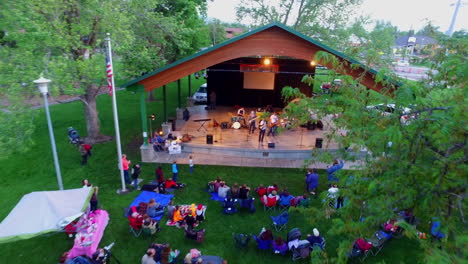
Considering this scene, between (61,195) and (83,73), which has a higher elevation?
(83,73)

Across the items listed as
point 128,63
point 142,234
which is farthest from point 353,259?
point 128,63

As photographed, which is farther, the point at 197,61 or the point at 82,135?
the point at 82,135

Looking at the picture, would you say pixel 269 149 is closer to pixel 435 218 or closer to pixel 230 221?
pixel 230 221

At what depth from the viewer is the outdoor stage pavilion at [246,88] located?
1243 centimetres

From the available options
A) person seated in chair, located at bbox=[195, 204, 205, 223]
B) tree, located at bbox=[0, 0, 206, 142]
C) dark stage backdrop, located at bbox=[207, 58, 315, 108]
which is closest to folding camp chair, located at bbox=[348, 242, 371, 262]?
person seated in chair, located at bbox=[195, 204, 205, 223]

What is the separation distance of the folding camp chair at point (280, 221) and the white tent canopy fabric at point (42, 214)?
19.1ft

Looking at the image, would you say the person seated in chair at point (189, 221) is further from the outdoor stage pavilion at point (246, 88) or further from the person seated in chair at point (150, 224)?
the outdoor stage pavilion at point (246, 88)

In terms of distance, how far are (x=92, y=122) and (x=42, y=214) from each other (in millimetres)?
9590

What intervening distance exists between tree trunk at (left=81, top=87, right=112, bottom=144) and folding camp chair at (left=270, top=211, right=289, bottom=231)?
11.9 metres

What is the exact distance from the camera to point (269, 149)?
48.9 ft

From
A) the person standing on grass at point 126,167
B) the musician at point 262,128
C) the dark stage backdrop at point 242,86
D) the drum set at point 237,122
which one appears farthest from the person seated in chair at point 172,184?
the dark stage backdrop at point 242,86

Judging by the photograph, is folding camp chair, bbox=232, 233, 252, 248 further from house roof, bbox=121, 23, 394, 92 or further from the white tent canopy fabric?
house roof, bbox=121, 23, 394, 92

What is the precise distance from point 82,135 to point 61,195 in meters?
10.3

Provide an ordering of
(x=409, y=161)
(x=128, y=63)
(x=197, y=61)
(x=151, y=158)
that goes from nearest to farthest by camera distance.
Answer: (x=409, y=161), (x=197, y=61), (x=151, y=158), (x=128, y=63)
